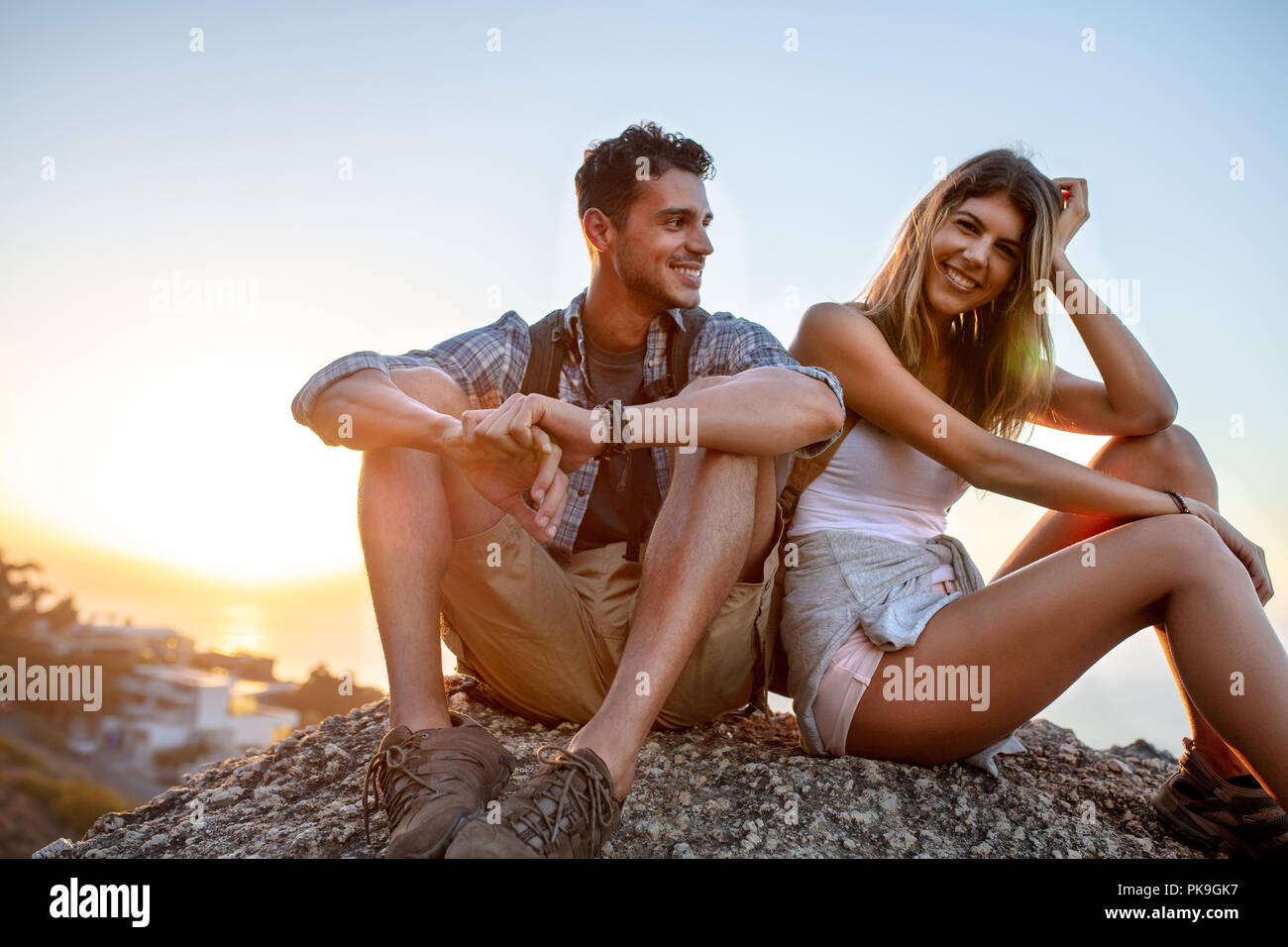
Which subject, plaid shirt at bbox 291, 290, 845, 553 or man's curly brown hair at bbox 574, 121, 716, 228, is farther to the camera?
man's curly brown hair at bbox 574, 121, 716, 228

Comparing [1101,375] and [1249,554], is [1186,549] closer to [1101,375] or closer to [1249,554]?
[1249,554]

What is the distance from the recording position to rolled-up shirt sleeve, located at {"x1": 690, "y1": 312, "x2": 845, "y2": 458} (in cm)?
284

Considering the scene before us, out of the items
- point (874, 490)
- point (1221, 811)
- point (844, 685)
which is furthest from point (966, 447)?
point (1221, 811)

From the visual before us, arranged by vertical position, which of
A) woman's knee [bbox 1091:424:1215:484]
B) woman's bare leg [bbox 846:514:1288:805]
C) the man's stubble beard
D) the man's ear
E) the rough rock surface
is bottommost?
the rough rock surface

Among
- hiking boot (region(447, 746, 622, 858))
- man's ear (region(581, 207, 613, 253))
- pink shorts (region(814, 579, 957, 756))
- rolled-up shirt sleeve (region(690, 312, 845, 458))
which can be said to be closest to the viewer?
hiking boot (region(447, 746, 622, 858))

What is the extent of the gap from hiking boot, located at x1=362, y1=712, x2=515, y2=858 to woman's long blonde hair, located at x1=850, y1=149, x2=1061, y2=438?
1.87 m

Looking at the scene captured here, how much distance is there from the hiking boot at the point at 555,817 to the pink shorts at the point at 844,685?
904 millimetres

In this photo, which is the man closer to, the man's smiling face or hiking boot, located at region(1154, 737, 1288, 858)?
the man's smiling face

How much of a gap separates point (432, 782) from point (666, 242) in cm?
222

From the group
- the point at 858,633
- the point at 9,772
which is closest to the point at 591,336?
the point at 858,633

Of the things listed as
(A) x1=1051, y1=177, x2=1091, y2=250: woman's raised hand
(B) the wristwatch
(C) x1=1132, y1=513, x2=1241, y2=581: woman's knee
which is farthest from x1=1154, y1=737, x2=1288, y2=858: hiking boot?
(B) the wristwatch

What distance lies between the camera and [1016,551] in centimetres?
317
